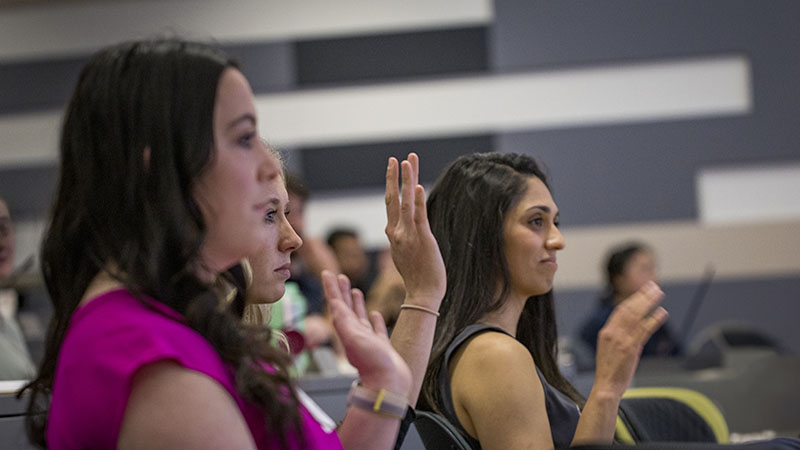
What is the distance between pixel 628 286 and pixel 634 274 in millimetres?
75

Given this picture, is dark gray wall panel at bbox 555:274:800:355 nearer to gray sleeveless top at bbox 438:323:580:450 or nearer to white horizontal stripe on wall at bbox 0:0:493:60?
white horizontal stripe on wall at bbox 0:0:493:60

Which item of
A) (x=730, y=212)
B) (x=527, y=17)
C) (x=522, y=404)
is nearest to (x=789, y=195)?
(x=730, y=212)

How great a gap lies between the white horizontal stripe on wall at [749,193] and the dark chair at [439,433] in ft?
15.6

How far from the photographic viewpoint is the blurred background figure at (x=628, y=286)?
5031 millimetres

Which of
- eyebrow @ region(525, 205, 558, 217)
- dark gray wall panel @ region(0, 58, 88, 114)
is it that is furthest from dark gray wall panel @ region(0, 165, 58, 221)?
eyebrow @ region(525, 205, 558, 217)

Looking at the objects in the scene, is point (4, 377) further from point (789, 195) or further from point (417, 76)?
point (789, 195)

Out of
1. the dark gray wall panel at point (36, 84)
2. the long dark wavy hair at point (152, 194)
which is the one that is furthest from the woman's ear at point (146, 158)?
the dark gray wall panel at point (36, 84)

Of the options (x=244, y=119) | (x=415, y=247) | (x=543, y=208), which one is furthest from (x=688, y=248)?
(x=244, y=119)

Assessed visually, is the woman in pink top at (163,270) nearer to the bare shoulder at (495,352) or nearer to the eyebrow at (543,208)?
the bare shoulder at (495,352)

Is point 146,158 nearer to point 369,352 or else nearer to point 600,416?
point 369,352

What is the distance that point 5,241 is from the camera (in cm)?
287

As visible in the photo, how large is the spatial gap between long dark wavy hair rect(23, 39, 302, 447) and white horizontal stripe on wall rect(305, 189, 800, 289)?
16.7ft

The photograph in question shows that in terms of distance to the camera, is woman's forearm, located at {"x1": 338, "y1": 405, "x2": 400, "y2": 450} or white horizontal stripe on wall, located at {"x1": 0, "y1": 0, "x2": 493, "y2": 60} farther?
white horizontal stripe on wall, located at {"x1": 0, "y1": 0, "x2": 493, "y2": 60}

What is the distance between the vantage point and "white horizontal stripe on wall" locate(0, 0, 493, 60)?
627cm
